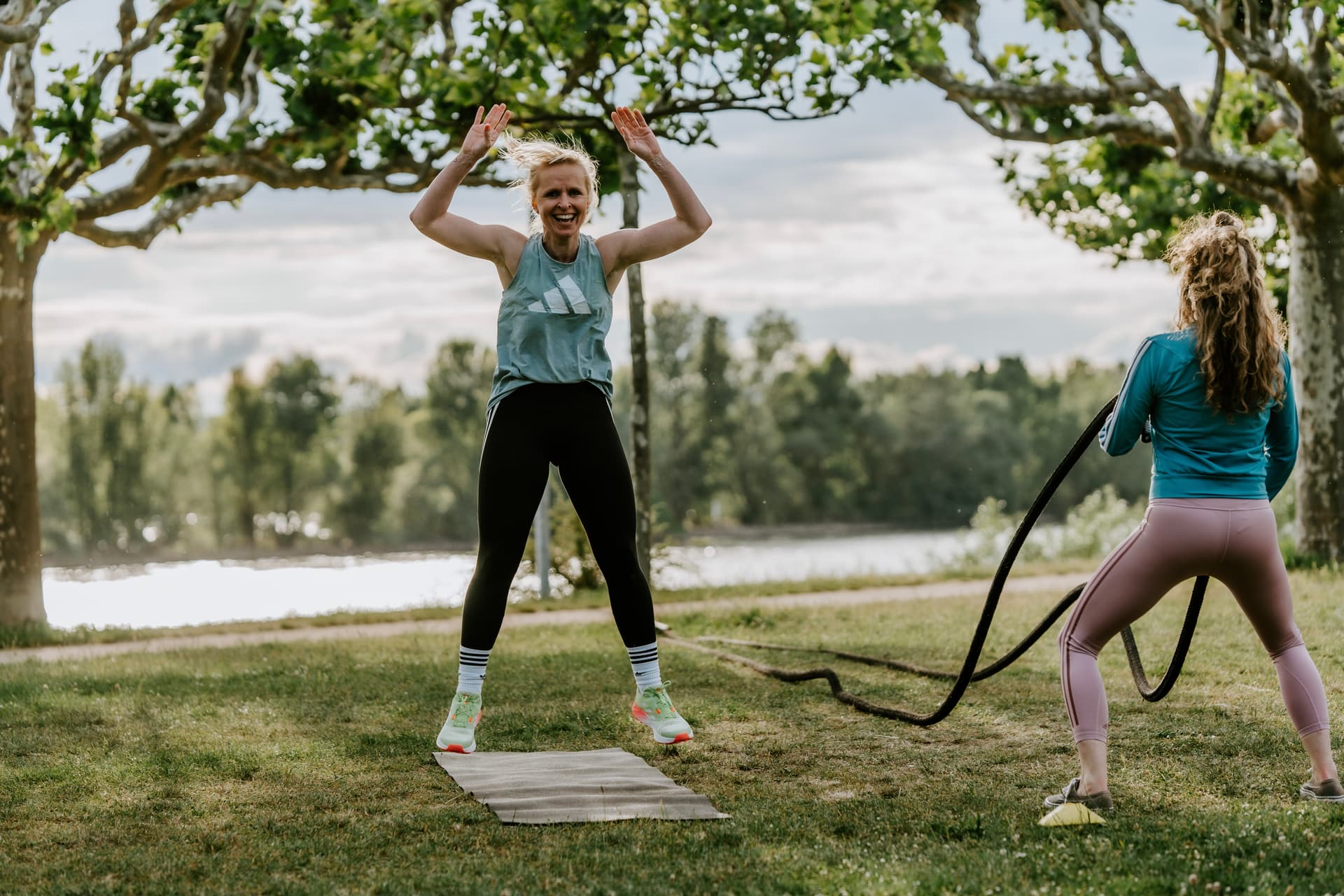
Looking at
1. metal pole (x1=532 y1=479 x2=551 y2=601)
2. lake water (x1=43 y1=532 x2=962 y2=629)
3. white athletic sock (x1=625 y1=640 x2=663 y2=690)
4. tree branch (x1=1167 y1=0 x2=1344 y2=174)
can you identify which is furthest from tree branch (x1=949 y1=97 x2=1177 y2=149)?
white athletic sock (x1=625 y1=640 x2=663 y2=690)

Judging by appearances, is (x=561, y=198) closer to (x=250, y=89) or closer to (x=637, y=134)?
(x=637, y=134)

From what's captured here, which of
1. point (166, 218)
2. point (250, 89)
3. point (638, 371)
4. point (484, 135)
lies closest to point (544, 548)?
point (638, 371)

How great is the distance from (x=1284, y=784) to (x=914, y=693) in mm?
2243

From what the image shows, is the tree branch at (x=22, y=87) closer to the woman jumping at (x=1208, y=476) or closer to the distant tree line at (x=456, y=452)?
the woman jumping at (x=1208, y=476)

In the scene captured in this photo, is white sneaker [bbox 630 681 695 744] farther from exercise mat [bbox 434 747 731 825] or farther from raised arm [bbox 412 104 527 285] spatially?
raised arm [bbox 412 104 527 285]

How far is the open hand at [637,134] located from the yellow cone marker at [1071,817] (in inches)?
102

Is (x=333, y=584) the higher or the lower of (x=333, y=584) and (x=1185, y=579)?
the lower

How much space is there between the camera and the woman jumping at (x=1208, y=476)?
3.90m

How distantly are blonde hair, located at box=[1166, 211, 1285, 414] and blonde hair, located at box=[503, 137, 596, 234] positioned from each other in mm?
2073

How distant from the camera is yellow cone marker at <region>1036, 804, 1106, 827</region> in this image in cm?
395

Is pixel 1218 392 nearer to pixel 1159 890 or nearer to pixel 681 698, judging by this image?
pixel 1159 890

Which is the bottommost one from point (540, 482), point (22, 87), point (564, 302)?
point (540, 482)

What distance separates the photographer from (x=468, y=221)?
4.69m

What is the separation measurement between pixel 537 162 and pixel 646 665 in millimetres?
1877
